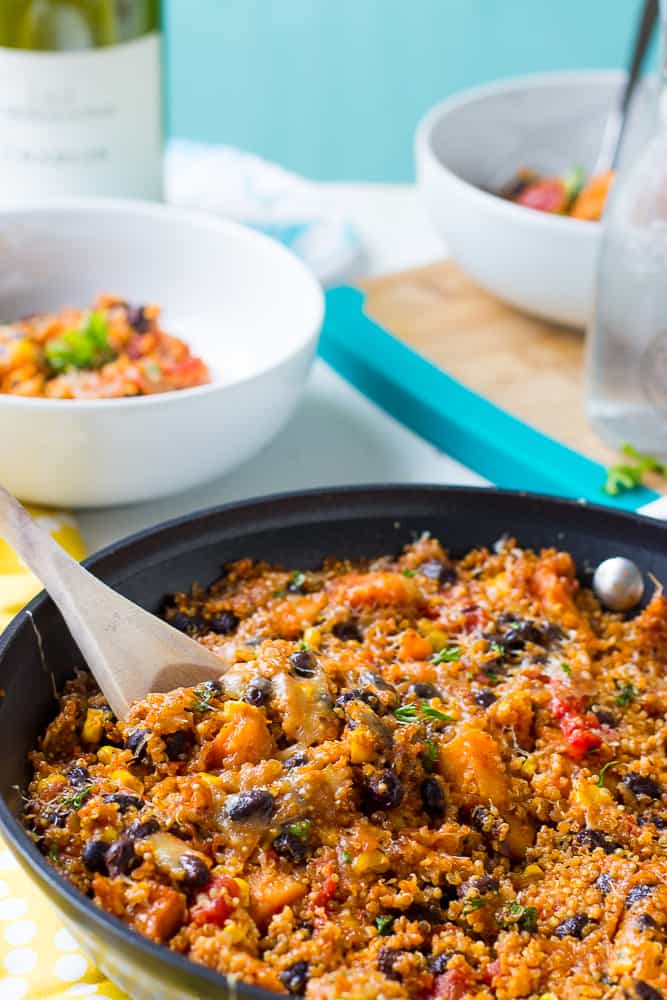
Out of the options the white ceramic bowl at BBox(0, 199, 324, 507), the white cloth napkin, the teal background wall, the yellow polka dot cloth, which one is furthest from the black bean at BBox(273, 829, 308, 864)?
the teal background wall

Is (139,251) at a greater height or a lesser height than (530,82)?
lesser

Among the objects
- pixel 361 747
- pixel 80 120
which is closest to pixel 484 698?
pixel 361 747

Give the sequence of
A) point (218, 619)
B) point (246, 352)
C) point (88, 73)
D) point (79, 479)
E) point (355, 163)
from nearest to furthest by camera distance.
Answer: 1. point (218, 619)
2. point (79, 479)
3. point (246, 352)
4. point (88, 73)
5. point (355, 163)

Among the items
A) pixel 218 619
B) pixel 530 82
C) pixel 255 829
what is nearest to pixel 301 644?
pixel 218 619

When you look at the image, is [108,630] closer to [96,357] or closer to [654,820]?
[654,820]

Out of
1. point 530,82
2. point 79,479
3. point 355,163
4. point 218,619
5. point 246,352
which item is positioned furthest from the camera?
point 355,163

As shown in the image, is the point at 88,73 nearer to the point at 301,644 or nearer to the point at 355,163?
the point at 301,644

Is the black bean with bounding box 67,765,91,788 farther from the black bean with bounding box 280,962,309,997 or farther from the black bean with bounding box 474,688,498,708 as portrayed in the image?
the black bean with bounding box 474,688,498,708
